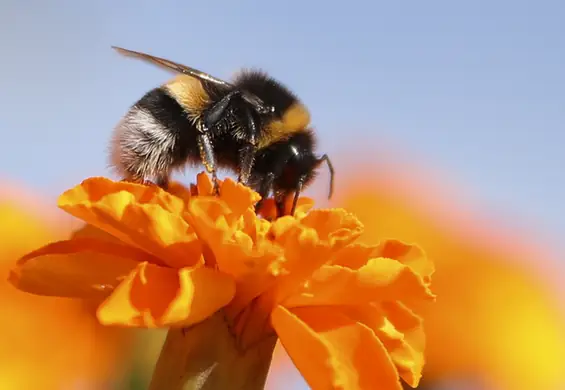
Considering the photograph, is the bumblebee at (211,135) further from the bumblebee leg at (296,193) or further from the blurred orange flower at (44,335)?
the blurred orange flower at (44,335)

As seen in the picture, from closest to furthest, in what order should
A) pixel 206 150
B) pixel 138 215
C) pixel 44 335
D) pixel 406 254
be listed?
1. pixel 138 215
2. pixel 406 254
3. pixel 206 150
4. pixel 44 335

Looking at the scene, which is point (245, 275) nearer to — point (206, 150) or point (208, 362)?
point (208, 362)

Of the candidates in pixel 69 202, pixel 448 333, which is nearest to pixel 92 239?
pixel 69 202

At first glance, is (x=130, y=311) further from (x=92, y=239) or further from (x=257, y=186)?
(x=257, y=186)

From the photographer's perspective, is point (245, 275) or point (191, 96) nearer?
point (245, 275)

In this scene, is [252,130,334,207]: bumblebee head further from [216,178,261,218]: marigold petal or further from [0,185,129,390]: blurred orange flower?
[0,185,129,390]: blurred orange flower

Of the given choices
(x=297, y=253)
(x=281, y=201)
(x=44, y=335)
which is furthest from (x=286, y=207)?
(x=44, y=335)

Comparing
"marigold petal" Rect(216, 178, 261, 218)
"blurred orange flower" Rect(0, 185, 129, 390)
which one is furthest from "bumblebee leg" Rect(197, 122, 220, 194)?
"blurred orange flower" Rect(0, 185, 129, 390)
